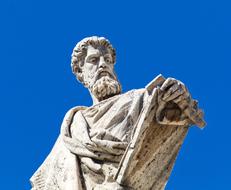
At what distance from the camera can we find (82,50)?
1155 centimetres

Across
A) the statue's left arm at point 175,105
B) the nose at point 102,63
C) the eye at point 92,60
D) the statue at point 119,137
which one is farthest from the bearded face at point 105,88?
the statue's left arm at point 175,105

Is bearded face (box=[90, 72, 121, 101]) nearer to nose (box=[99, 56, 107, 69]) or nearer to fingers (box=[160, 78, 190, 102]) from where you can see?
nose (box=[99, 56, 107, 69])

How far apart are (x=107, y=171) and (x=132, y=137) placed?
2.05 feet

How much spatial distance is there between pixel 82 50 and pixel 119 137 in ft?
6.62

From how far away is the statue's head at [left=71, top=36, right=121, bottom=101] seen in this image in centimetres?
1109

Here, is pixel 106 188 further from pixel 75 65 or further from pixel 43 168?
pixel 75 65

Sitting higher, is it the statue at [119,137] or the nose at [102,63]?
the nose at [102,63]

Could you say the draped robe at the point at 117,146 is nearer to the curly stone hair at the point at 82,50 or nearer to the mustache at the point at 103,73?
the mustache at the point at 103,73

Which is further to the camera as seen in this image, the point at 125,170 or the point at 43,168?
the point at 43,168

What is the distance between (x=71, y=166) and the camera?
10219 mm

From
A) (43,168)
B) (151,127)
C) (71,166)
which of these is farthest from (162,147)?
(43,168)

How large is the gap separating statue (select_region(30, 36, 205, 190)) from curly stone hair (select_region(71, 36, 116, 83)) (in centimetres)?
38

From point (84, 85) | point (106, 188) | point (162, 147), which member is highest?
point (84, 85)

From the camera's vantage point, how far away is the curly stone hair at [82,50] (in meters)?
11.5
